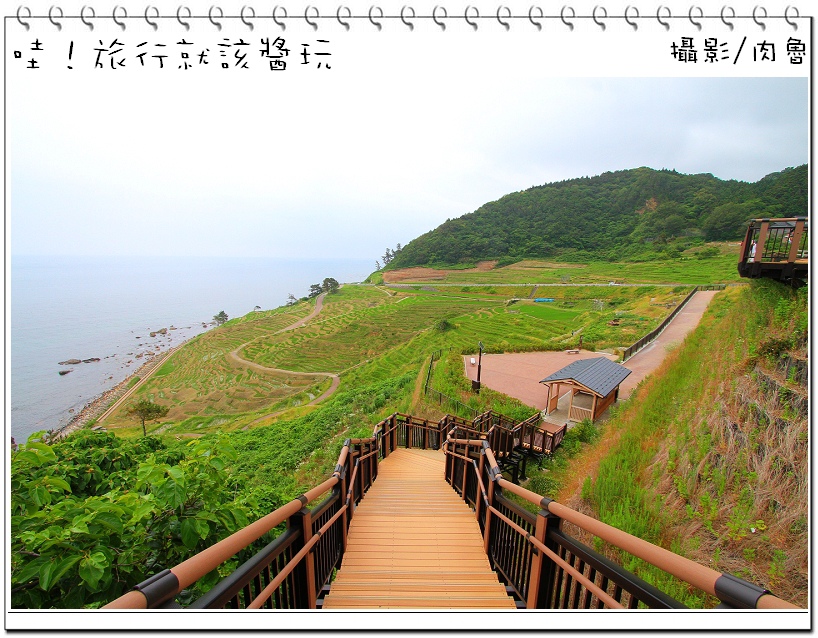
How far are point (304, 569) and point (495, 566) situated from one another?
1.59 m

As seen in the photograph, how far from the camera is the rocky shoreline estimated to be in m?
24.0

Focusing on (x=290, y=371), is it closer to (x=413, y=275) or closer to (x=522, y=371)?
(x=522, y=371)

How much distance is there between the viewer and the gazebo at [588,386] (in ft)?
31.1

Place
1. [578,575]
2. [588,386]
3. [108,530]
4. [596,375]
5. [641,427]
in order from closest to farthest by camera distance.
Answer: [578,575], [108,530], [641,427], [588,386], [596,375]

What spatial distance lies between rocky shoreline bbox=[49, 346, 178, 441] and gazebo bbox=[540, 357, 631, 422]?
980 inches

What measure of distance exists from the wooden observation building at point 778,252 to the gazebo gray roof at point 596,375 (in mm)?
5187

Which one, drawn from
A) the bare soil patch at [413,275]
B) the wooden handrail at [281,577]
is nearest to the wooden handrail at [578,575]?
the wooden handrail at [281,577]

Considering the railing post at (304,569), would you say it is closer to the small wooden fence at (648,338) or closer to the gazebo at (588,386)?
the gazebo at (588,386)

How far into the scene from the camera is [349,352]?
117ft

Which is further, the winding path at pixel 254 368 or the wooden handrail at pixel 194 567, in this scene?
the winding path at pixel 254 368

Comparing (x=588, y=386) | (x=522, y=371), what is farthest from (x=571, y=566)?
(x=522, y=371)

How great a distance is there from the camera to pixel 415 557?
9.32 feet

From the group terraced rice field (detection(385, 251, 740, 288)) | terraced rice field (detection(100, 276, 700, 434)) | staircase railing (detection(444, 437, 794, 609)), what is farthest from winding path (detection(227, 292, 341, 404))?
terraced rice field (detection(385, 251, 740, 288))

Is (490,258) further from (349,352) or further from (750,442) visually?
(750,442)
